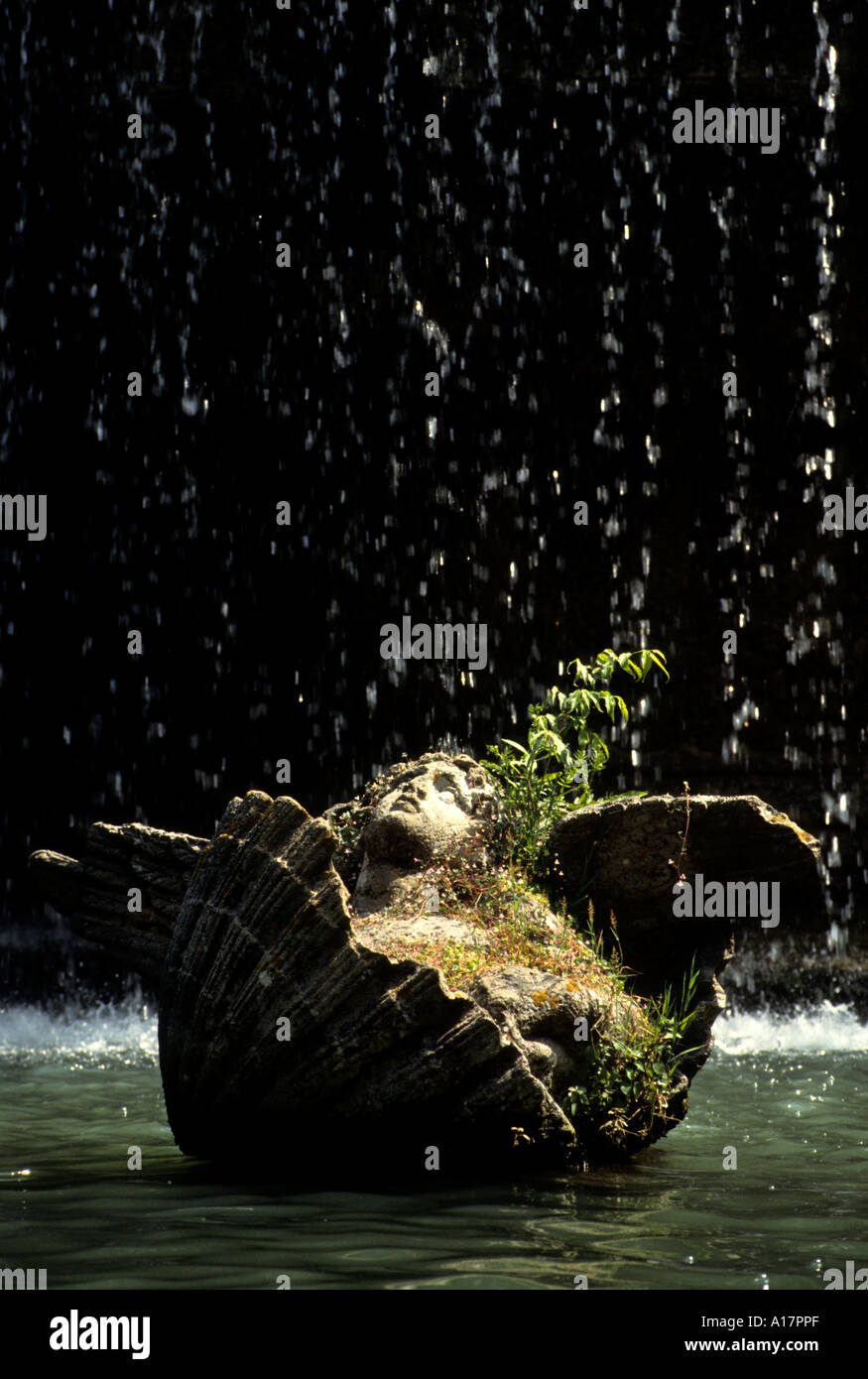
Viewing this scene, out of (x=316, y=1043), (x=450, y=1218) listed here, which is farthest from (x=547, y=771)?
(x=450, y=1218)

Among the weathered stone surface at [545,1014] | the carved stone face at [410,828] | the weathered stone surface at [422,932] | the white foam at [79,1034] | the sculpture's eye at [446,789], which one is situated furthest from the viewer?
the white foam at [79,1034]

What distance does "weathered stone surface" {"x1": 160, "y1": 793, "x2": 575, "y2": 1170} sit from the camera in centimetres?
410

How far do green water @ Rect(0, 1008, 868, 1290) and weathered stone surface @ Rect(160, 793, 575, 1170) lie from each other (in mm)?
173

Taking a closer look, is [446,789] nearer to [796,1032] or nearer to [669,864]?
[669,864]

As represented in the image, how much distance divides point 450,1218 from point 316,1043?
2.56ft

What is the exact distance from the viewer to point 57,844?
13703 millimetres

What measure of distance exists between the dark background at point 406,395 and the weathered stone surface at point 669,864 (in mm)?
7689

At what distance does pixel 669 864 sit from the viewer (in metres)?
5.50

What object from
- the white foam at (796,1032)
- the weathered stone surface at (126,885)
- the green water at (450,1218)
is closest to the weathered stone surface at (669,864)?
the green water at (450,1218)

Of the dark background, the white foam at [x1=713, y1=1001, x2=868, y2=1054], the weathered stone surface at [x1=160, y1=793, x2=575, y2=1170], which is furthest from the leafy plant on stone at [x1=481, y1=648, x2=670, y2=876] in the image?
the dark background

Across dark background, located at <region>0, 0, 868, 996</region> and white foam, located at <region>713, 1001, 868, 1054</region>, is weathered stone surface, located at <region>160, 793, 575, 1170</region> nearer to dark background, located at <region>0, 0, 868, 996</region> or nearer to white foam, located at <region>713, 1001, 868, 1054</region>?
white foam, located at <region>713, 1001, 868, 1054</region>

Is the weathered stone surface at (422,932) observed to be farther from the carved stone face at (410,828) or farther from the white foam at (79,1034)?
the white foam at (79,1034)

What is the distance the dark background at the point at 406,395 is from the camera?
13.4 meters

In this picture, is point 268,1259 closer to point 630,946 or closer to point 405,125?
point 630,946
